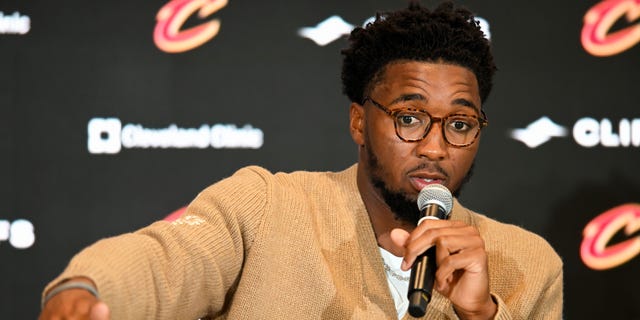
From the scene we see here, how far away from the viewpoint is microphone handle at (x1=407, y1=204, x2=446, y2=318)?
1.24 m

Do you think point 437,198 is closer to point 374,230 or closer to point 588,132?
point 374,230

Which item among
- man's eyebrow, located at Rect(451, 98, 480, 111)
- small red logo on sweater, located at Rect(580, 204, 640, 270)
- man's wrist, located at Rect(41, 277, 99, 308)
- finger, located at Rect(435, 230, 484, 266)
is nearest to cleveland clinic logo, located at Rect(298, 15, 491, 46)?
small red logo on sweater, located at Rect(580, 204, 640, 270)

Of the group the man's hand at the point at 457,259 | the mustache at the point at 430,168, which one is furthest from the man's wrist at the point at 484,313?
the mustache at the point at 430,168

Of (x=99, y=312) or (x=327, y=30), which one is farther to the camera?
(x=327, y=30)

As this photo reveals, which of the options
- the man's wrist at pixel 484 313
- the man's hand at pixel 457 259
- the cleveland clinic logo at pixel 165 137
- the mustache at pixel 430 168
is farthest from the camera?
the cleveland clinic logo at pixel 165 137

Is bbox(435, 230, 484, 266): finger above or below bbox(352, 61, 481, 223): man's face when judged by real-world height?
below

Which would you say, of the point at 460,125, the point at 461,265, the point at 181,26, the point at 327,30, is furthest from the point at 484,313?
the point at 181,26

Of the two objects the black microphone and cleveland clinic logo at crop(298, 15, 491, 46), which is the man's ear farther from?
cleveland clinic logo at crop(298, 15, 491, 46)

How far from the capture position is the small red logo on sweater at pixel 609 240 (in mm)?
2959

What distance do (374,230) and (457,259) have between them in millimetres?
475

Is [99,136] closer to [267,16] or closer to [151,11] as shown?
[151,11]

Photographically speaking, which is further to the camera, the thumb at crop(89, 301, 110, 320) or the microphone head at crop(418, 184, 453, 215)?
the microphone head at crop(418, 184, 453, 215)

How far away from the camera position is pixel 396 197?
5.76 ft

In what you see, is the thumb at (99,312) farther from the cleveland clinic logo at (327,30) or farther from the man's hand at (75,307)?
the cleveland clinic logo at (327,30)
